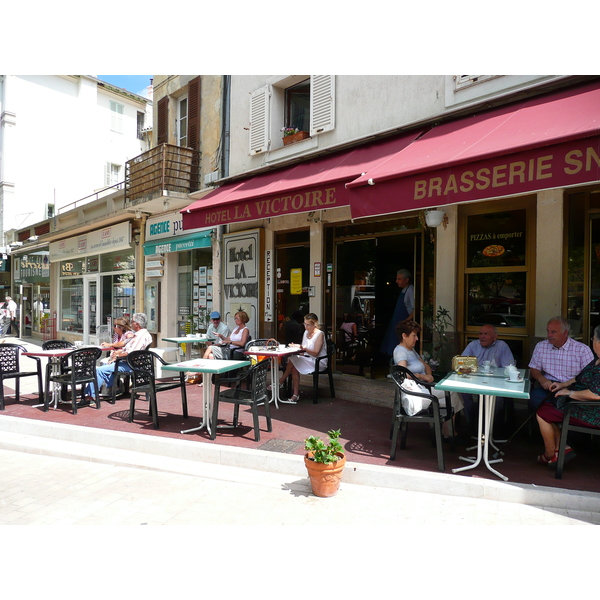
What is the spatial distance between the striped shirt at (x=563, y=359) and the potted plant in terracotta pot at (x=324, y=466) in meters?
2.56

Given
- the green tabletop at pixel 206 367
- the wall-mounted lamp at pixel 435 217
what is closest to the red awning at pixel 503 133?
the wall-mounted lamp at pixel 435 217

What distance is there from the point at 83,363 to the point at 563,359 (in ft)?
21.4

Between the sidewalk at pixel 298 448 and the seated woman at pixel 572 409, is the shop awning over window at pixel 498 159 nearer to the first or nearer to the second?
the seated woman at pixel 572 409

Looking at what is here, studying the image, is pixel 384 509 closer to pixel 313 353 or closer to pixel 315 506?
pixel 315 506

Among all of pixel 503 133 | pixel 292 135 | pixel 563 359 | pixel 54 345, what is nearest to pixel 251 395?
pixel 563 359

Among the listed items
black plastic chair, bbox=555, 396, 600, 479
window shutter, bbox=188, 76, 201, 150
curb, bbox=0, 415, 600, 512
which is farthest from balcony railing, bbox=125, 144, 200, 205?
black plastic chair, bbox=555, 396, 600, 479

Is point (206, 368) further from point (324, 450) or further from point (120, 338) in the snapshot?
point (120, 338)

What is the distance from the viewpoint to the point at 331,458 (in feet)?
13.3

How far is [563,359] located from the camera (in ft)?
16.2

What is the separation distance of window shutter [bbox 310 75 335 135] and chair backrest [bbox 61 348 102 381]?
545 centimetres

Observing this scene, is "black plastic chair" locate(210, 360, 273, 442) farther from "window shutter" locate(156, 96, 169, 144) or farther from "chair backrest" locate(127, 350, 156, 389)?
"window shutter" locate(156, 96, 169, 144)

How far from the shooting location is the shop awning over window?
396 cm

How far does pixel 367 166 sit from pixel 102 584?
17.8 ft

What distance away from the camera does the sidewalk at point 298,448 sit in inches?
157
